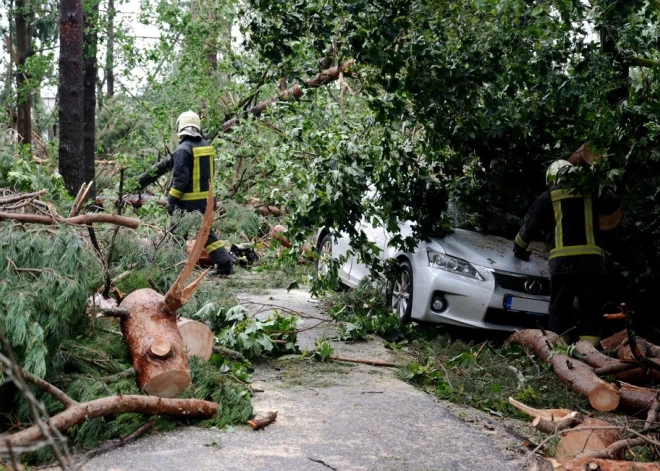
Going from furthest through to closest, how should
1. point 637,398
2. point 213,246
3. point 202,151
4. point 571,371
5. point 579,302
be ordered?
1. point 213,246
2. point 202,151
3. point 579,302
4. point 571,371
5. point 637,398

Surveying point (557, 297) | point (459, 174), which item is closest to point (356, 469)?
point (557, 297)

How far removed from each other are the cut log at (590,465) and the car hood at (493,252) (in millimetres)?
3731

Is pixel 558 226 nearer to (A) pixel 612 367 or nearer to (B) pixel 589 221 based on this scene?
(B) pixel 589 221

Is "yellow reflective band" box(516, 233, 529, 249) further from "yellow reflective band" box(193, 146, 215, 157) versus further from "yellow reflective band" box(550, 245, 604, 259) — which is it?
"yellow reflective band" box(193, 146, 215, 157)

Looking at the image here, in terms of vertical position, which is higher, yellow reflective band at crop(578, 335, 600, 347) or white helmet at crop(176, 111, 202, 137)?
white helmet at crop(176, 111, 202, 137)

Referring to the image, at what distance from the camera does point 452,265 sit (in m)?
7.80

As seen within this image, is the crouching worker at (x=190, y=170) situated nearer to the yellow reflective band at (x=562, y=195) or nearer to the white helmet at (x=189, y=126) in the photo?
the white helmet at (x=189, y=126)

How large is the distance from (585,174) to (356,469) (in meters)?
3.62

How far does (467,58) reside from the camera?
6.69 metres

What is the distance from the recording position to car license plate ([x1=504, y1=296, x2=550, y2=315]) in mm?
7612

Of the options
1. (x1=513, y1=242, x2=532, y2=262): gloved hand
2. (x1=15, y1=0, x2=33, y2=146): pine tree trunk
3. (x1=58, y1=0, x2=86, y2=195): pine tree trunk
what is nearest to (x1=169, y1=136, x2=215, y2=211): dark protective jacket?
(x1=58, y1=0, x2=86, y2=195): pine tree trunk

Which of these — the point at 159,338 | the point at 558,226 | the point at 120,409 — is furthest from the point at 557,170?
the point at 120,409

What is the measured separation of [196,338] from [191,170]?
4861mm

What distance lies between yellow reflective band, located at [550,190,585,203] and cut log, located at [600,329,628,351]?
1450 millimetres
